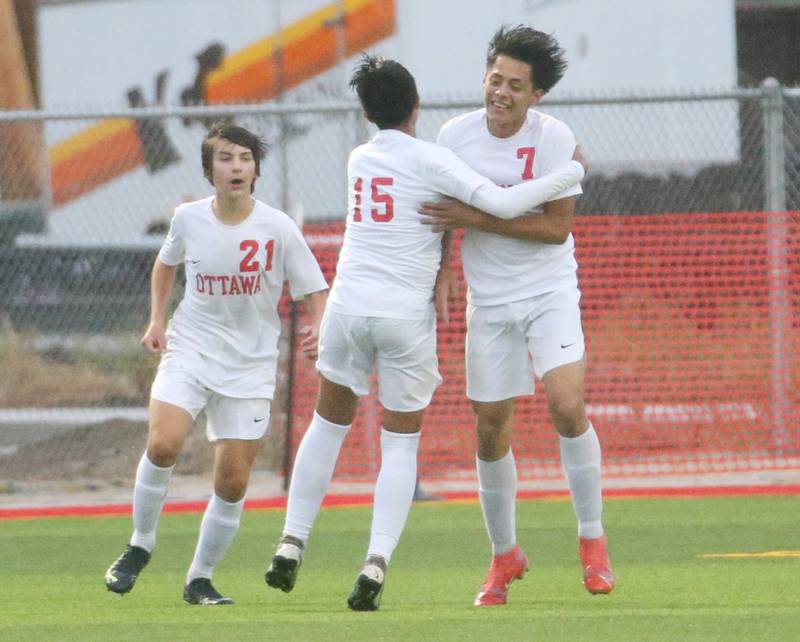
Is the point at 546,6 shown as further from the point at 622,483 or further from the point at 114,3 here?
the point at 622,483

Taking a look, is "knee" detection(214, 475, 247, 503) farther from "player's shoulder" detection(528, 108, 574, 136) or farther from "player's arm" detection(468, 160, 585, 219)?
"player's shoulder" detection(528, 108, 574, 136)

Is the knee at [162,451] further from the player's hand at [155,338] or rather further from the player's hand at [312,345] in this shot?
the player's hand at [312,345]

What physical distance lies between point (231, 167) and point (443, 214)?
952mm

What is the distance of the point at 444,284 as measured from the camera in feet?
23.5

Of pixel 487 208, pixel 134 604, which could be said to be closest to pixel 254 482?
pixel 134 604

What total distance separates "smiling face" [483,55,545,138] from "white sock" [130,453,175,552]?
5.94 ft

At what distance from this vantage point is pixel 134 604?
24.5ft

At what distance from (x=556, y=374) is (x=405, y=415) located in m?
0.58

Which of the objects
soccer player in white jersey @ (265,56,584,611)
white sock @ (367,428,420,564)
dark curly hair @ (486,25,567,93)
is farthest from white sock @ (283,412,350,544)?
dark curly hair @ (486,25,567,93)

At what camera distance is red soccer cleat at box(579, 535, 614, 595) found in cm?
718

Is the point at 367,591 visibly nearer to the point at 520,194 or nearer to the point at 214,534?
the point at 214,534

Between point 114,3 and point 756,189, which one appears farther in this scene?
point 114,3

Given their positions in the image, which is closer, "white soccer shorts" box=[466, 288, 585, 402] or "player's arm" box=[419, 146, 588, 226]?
"player's arm" box=[419, 146, 588, 226]

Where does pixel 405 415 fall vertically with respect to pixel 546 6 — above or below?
below
